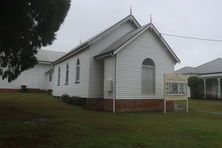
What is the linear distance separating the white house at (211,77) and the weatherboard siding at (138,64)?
63.8 ft

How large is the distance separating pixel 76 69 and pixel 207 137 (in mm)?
16687

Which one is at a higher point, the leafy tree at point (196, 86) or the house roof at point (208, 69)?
the house roof at point (208, 69)

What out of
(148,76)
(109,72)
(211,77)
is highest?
(211,77)

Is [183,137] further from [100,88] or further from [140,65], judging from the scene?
[100,88]

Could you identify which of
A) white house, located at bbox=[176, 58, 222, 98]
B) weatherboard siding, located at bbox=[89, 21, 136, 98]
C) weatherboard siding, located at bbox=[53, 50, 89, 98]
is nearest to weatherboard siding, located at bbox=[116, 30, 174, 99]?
weatherboard siding, located at bbox=[89, 21, 136, 98]

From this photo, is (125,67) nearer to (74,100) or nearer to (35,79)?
(74,100)

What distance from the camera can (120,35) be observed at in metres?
24.1

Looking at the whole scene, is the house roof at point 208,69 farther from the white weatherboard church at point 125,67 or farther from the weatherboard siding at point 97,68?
the weatherboard siding at point 97,68

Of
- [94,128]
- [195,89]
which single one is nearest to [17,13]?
[94,128]

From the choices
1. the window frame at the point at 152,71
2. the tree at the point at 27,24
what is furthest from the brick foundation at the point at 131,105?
the tree at the point at 27,24

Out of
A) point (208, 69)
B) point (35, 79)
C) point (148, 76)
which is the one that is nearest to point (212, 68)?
point (208, 69)

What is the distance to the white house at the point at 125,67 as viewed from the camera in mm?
20188

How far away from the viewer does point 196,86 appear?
135ft

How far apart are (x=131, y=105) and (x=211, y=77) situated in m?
23.9
